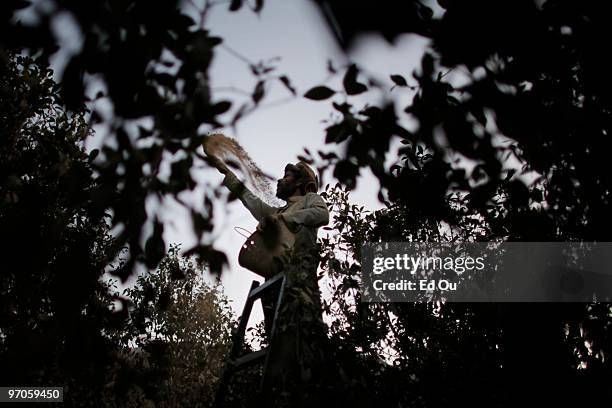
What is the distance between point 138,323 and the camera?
2844 mm

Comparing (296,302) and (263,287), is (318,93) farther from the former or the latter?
(263,287)

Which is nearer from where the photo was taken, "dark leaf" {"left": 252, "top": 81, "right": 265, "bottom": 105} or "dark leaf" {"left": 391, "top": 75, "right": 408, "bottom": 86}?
"dark leaf" {"left": 252, "top": 81, "right": 265, "bottom": 105}

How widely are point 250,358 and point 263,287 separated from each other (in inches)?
20.8

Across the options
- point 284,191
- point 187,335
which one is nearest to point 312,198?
point 284,191

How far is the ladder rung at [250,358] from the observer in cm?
303

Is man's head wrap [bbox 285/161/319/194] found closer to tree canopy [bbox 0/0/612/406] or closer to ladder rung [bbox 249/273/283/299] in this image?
ladder rung [bbox 249/273/283/299]

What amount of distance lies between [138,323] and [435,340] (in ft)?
11.7

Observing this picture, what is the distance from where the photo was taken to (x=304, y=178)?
13.7 feet

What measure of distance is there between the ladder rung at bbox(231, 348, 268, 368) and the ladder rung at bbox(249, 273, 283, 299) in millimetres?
471

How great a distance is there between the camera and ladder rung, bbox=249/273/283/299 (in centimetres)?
324

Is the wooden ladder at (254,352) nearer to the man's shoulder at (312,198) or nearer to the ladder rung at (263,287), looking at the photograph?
the ladder rung at (263,287)

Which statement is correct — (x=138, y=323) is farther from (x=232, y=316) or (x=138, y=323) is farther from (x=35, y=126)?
(x=232, y=316)

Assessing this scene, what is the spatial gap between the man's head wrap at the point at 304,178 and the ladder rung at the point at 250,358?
1540 millimetres

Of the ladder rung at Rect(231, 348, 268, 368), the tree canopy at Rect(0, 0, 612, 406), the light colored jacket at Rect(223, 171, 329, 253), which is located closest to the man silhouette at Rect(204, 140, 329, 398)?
the light colored jacket at Rect(223, 171, 329, 253)
